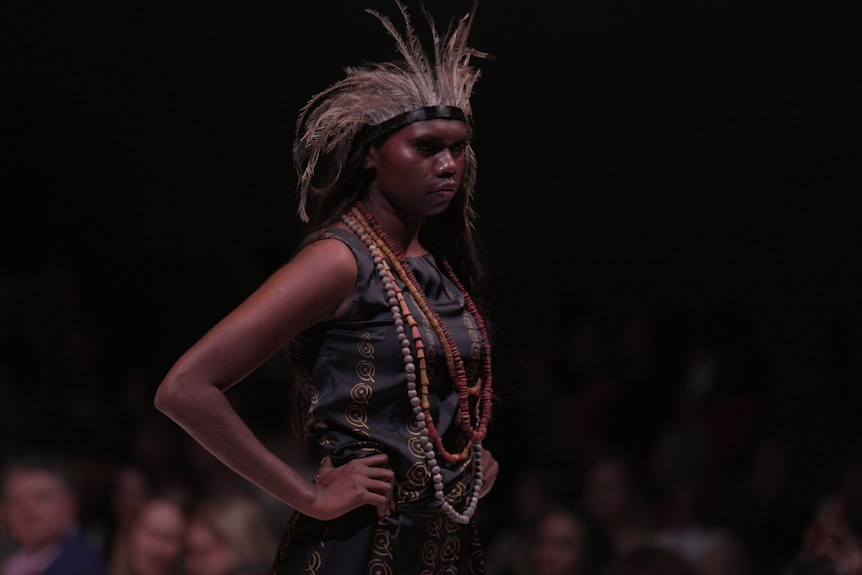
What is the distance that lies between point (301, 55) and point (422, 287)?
1201 millimetres

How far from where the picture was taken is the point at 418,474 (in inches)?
77.4

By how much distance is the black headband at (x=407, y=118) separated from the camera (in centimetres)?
199

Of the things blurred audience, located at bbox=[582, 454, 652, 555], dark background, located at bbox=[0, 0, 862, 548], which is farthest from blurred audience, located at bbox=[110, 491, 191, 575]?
blurred audience, located at bbox=[582, 454, 652, 555]

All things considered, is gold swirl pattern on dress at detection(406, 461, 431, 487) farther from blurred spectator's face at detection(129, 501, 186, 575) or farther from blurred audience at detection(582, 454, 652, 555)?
blurred spectator's face at detection(129, 501, 186, 575)

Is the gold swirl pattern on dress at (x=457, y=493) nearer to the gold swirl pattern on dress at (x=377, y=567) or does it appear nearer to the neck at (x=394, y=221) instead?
the gold swirl pattern on dress at (x=377, y=567)

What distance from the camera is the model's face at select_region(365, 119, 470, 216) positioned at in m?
1.98

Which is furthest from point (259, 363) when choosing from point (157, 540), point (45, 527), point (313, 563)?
point (45, 527)

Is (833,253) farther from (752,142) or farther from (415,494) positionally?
(415,494)

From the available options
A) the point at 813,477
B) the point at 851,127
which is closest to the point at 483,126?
the point at 851,127

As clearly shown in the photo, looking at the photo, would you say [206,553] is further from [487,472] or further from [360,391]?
[360,391]

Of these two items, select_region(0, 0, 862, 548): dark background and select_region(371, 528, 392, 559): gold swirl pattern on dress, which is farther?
select_region(0, 0, 862, 548): dark background


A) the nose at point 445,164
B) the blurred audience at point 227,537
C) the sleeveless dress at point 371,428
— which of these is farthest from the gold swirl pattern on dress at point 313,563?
the blurred audience at point 227,537

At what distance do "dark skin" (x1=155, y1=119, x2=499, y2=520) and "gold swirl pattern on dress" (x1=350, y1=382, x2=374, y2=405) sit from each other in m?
0.08

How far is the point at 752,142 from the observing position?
3.70m
